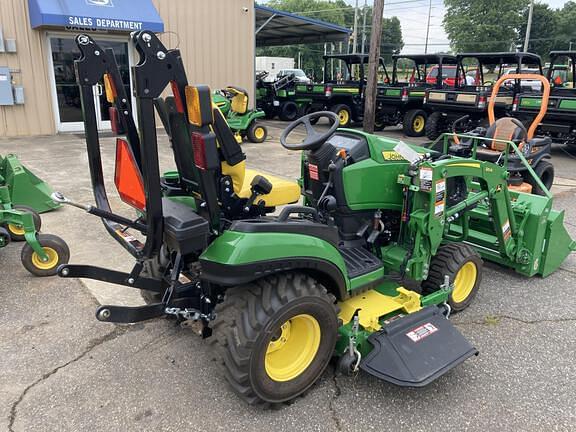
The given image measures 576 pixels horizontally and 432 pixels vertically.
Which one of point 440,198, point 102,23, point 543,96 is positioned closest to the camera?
point 440,198

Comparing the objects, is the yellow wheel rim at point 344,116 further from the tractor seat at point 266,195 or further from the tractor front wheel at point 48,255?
the tractor seat at point 266,195

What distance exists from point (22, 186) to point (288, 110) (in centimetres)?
1228

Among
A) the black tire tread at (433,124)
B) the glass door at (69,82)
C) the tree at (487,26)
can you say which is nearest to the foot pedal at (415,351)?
the black tire tread at (433,124)

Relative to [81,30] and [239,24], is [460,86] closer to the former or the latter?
[239,24]

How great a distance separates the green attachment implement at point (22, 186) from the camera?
17.2ft

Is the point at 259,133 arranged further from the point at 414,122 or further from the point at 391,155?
the point at 391,155

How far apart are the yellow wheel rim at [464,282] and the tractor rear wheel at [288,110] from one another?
13580mm

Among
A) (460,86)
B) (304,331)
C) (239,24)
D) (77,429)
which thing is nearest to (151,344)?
(77,429)

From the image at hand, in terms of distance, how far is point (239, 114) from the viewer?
1154 cm

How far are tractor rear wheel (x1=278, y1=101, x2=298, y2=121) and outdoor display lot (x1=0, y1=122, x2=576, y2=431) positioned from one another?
43.5ft

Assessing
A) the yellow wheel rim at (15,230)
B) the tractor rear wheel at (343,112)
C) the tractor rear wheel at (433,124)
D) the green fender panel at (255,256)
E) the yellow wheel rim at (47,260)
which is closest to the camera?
the green fender panel at (255,256)

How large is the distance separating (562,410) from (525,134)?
4.62 meters

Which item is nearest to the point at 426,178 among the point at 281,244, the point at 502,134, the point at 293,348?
the point at 281,244

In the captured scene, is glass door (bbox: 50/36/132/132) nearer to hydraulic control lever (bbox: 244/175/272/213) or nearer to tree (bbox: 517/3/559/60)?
hydraulic control lever (bbox: 244/175/272/213)
